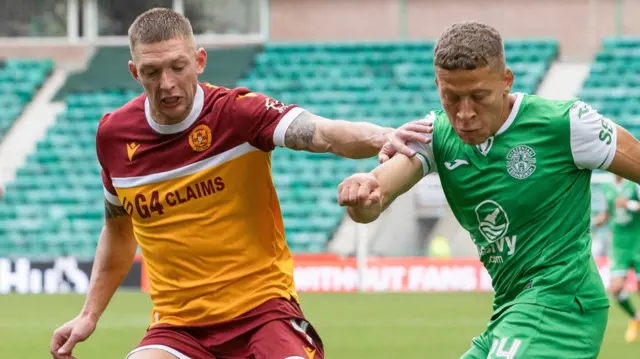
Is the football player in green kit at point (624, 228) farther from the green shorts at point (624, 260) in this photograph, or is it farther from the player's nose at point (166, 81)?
the player's nose at point (166, 81)

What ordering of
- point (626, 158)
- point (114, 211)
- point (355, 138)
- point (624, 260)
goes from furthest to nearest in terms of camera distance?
point (624, 260) < point (114, 211) < point (355, 138) < point (626, 158)

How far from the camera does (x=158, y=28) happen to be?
15.8 feet

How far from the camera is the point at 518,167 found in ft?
14.7

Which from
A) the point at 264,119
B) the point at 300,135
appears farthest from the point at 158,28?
the point at 300,135

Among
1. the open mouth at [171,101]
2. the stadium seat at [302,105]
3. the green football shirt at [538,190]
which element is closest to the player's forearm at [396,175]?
the green football shirt at [538,190]

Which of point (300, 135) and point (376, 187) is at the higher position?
point (376, 187)

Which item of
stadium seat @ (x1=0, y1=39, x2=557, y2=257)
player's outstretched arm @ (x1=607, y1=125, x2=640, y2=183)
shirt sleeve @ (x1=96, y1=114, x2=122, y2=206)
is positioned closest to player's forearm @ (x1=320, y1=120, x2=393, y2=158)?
player's outstretched arm @ (x1=607, y1=125, x2=640, y2=183)

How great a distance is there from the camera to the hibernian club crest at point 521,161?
448cm

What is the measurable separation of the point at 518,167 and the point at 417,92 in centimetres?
2117

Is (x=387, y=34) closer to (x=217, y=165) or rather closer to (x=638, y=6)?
(x=638, y=6)

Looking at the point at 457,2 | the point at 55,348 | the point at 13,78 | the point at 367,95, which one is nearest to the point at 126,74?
the point at 13,78

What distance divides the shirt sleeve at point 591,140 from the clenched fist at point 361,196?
997mm

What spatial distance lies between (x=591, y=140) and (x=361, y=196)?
120 cm

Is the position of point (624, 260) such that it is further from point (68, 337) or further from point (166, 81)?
point (166, 81)
